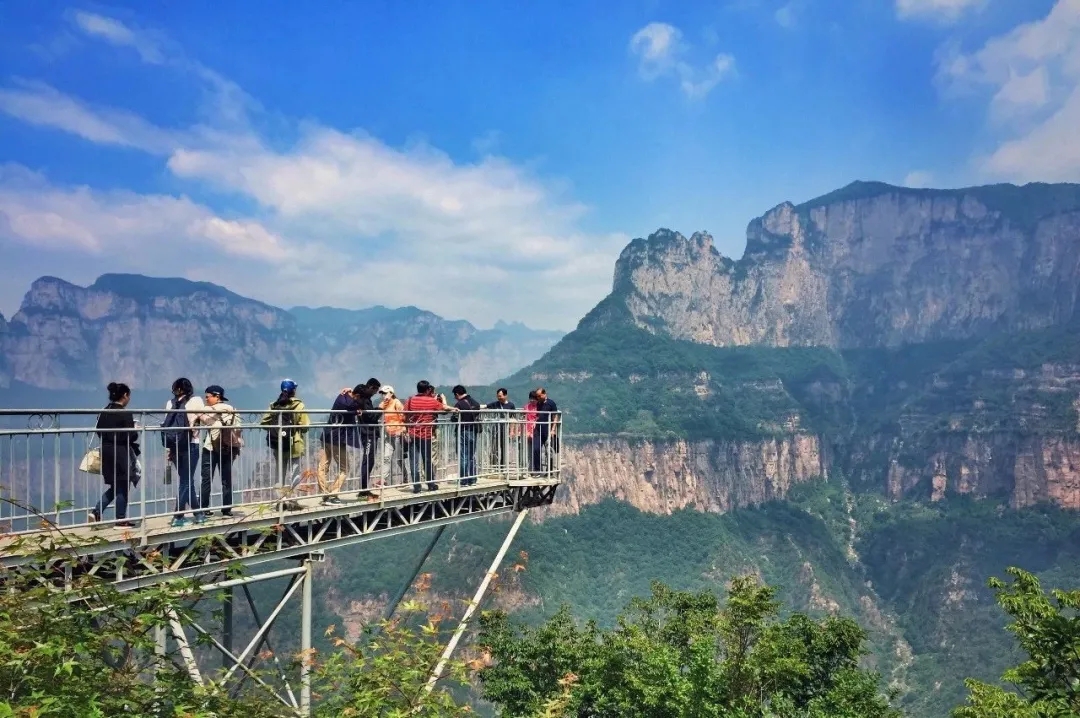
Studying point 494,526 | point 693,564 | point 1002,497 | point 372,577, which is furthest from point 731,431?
point 372,577

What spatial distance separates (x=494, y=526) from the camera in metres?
122

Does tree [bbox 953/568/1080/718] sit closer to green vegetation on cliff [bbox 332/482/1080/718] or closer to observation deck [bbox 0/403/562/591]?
observation deck [bbox 0/403/562/591]

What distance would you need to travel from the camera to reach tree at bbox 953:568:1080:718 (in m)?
13.1

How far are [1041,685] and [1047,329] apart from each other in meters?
221

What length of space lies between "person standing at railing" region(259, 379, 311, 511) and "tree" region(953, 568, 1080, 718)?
1191cm

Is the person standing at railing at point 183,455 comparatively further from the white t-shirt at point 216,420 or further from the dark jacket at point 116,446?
the dark jacket at point 116,446

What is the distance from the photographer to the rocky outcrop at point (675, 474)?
150m

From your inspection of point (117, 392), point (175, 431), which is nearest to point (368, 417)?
point (175, 431)

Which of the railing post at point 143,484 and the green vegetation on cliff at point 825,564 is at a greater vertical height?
the railing post at point 143,484

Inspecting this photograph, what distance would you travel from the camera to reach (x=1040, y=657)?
14281 millimetres

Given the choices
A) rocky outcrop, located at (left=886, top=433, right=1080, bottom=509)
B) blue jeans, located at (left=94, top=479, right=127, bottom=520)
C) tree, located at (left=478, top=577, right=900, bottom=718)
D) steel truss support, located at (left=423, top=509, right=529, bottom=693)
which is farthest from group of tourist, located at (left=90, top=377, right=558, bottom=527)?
rocky outcrop, located at (left=886, top=433, right=1080, bottom=509)

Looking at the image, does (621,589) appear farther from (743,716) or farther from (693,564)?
(743,716)

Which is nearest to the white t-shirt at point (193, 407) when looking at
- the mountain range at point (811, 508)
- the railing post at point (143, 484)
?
the railing post at point (143, 484)

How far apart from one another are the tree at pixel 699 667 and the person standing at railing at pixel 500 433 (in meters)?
4.72
